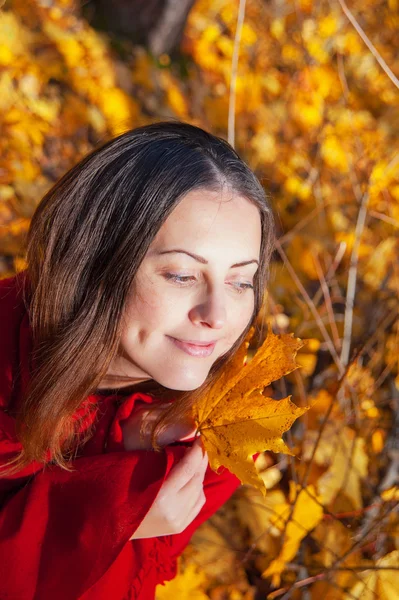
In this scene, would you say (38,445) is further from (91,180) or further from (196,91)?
(196,91)

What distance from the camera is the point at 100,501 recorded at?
43.4 inches

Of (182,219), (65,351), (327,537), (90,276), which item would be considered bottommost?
(327,537)

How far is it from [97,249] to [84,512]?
0.49 m

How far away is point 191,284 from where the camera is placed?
3.40 feet

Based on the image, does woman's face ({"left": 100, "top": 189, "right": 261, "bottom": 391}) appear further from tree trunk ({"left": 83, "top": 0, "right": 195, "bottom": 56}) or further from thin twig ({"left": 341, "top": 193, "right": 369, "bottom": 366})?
tree trunk ({"left": 83, "top": 0, "right": 195, "bottom": 56})

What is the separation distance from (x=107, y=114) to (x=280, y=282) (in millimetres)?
1240

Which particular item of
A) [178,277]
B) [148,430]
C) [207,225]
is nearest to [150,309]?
[178,277]

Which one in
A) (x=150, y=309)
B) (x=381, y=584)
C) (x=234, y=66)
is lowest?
(x=381, y=584)

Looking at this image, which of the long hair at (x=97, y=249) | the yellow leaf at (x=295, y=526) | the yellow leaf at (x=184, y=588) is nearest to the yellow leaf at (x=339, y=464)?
the yellow leaf at (x=295, y=526)

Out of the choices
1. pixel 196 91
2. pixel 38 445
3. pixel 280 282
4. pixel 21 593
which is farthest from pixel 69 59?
pixel 21 593

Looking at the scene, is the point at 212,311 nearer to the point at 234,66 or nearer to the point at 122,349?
the point at 122,349

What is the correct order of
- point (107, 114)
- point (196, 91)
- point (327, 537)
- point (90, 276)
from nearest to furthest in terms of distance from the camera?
point (90, 276) → point (327, 537) → point (107, 114) → point (196, 91)

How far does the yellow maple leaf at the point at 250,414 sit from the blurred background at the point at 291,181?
307mm

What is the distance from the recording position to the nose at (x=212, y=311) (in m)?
1.02
